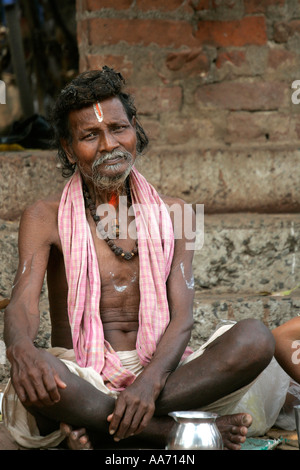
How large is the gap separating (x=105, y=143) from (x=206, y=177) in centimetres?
122

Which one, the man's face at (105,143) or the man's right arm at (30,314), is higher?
the man's face at (105,143)

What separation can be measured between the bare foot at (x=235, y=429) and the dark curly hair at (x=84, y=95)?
1409mm

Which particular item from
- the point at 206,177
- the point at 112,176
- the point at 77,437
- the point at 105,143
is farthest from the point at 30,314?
the point at 206,177

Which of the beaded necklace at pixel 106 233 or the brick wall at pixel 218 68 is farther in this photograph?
the brick wall at pixel 218 68

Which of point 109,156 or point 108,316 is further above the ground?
point 109,156

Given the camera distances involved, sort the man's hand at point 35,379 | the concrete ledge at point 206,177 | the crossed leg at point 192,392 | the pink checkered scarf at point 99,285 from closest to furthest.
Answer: the man's hand at point 35,379 → the crossed leg at point 192,392 → the pink checkered scarf at point 99,285 → the concrete ledge at point 206,177

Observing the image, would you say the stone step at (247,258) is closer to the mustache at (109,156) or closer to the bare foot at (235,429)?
the mustache at (109,156)

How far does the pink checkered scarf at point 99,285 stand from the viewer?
10.9ft

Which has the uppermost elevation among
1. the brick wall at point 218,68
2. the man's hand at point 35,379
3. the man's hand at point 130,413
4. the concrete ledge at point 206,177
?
the brick wall at point 218,68

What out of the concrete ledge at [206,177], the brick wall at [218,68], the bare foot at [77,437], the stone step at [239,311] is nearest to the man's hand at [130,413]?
the bare foot at [77,437]

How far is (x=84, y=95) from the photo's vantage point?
348cm

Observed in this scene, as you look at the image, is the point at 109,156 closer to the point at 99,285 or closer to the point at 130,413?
the point at 99,285

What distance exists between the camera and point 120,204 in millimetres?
3656

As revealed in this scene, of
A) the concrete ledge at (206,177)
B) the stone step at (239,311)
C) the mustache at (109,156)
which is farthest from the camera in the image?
the concrete ledge at (206,177)
